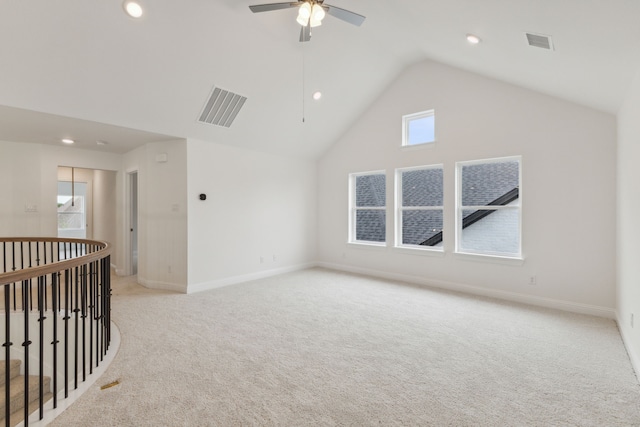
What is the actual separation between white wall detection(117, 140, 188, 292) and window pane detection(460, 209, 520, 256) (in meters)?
4.61

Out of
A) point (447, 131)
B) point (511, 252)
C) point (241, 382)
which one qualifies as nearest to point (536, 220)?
point (511, 252)

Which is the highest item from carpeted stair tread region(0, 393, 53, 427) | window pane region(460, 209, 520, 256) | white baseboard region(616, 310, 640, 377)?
window pane region(460, 209, 520, 256)

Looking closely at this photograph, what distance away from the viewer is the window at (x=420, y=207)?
17.5 ft

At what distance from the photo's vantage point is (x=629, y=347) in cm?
285

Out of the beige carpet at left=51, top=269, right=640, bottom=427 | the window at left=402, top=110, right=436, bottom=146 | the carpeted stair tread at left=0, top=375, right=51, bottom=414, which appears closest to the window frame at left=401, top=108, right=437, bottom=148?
the window at left=402, top=110, right=436, bottom=146

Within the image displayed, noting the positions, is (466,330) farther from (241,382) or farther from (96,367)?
(96,367)

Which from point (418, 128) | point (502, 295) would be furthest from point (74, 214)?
point (502, 295)

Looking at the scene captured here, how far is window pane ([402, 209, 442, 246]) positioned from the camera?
5.34m

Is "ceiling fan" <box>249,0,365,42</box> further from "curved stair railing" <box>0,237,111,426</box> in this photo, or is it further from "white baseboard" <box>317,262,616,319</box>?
"white baseboard" <box>317,262,616,319</box>

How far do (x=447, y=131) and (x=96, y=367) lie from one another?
17.9 ft

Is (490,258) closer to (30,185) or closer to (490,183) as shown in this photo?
(490,183)

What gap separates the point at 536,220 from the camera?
4.24 metres

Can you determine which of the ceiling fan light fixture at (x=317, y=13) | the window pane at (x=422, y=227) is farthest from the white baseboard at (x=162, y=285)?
the ceiling fan light fixture at (x=317, y=13)

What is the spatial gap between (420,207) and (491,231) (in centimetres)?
122
